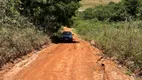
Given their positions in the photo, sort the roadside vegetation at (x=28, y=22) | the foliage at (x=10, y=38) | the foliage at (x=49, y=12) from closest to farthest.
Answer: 1. the foliage at (x=10, y=38)
2. the roadside vegetation at (x=28, y=22)
3. the foliage at (x=49, y=12)

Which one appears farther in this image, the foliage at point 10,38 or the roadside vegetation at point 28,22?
the roadside vegetation at point 28,22

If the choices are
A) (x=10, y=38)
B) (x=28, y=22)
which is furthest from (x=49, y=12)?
(x=10, y=38)

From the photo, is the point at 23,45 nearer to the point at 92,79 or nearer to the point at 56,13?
the point at 92,79

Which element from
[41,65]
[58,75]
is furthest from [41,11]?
[58,75]

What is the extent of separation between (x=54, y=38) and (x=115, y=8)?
39.5 meters

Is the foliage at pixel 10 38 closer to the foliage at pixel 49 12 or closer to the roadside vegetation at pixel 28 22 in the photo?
the roadside vegetation at pixel 28 22

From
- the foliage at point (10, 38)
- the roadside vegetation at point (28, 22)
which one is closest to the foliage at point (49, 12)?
the roadside vegetation at point (28, 22)

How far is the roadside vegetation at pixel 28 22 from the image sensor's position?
20531 millimetres

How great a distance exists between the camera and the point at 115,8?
3228 inches

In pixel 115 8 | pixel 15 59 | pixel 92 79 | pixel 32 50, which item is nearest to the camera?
pixel 92 79

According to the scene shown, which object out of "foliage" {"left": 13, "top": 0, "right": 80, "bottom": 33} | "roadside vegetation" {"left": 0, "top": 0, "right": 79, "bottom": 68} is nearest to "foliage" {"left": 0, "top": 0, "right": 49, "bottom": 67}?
"roadside vegetation" {"left": 0, "top": 0, "right": 79, "bottom": 68}

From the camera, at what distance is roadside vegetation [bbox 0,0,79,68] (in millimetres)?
20531

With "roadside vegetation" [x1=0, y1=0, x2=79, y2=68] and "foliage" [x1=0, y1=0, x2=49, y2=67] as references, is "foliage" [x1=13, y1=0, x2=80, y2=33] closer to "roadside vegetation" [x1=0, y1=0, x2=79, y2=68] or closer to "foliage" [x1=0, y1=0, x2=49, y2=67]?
"roadside vegetation" [x1=0, y1=0, x2=79, y2=68]

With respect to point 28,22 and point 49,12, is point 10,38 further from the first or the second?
point 49,12
